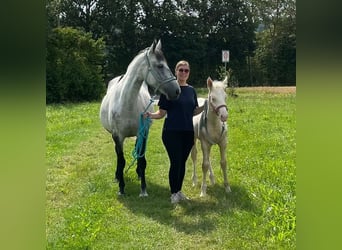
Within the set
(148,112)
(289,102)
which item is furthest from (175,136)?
(289,102)

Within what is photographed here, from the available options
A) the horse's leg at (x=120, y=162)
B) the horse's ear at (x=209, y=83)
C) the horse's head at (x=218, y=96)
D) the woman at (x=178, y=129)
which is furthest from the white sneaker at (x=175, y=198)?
the horse's ear at (x=209, y=83)

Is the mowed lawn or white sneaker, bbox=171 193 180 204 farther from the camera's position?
white sneaker, bbox=171 193 180 204

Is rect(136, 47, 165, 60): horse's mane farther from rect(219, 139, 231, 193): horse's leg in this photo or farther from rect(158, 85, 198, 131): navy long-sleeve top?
rect(219, 139, 231, 193): horse's leg

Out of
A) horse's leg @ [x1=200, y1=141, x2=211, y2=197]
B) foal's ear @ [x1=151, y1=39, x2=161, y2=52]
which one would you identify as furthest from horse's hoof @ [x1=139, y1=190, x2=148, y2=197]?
foal's ear @ [x1=151, y1=39, x2=161, y2=52]

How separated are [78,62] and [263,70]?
3.21 feet

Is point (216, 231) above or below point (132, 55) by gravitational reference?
below

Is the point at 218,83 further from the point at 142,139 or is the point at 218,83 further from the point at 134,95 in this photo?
the point at 134,95

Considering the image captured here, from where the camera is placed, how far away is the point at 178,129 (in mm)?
2893

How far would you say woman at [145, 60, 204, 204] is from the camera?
2.78 meters

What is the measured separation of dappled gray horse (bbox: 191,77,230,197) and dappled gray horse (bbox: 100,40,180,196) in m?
0.28

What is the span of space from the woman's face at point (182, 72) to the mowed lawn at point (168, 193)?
0.76 feet

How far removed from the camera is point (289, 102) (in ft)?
6.28
